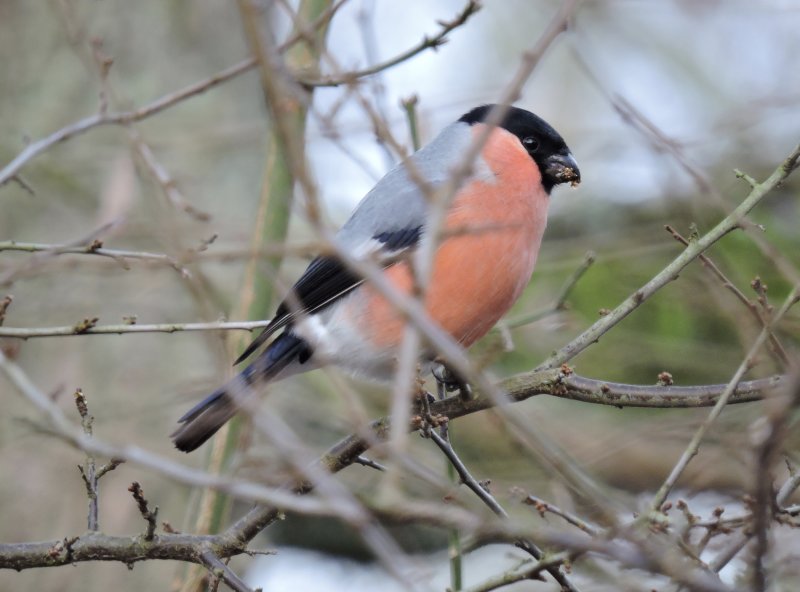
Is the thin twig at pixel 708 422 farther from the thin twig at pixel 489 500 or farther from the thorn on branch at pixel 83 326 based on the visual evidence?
the thorn on branch at pixel 83 326

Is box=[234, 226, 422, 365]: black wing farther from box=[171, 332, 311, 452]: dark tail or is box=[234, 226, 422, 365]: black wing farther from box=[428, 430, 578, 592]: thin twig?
box=[428, 430, 578, 592]: thin twig

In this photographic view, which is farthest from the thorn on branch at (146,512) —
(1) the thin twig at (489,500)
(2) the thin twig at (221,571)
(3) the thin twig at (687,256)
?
(3) the thin twig at (687,256)

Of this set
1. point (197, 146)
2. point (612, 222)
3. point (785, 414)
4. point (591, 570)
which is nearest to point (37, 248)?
point (591, 570)

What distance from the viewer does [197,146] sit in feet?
16.2

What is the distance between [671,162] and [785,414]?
2056mm

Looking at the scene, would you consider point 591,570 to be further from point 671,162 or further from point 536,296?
point 536,296

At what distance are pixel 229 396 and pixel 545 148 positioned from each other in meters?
1.47

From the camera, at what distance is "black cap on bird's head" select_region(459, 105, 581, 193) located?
363 centimetres

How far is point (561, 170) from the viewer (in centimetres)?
362

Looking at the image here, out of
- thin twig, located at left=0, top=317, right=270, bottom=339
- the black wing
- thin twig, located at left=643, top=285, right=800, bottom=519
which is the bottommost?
thin twig, located at left=643, top=285, right=800, bottom=519

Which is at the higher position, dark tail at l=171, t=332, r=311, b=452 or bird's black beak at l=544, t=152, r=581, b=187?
bird's black beak at l=544, t=152, r=581, b=187

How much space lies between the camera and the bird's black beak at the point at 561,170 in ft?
11.9

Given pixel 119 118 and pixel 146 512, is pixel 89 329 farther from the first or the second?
pixel 119 118

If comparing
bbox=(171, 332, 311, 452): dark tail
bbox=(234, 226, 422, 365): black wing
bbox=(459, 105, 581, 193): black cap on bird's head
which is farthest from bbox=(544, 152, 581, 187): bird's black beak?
bbox=(171, 332, 311, 452): dark tail
